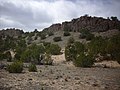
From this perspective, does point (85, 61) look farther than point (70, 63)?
No

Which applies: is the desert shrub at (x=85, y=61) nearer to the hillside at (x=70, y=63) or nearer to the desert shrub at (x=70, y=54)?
the hillside at (x=70, y=63)

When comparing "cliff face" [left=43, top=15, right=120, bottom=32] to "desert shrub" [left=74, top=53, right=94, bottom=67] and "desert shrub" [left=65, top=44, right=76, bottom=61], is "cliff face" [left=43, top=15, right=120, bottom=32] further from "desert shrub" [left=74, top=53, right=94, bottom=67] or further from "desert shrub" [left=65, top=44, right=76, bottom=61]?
"desert shrub" [left=74, top=53, right=94, bottom=67]

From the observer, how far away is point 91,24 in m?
55.7

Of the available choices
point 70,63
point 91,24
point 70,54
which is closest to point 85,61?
point 70,63

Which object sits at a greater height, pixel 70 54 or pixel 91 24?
pixel 91 24

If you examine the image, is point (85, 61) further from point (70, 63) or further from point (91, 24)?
point (91, 24)

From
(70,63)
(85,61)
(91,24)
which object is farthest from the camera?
Result: (91,24)

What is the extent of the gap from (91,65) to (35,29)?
176 feet

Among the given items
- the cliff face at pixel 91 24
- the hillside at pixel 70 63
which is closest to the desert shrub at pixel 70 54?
the hillside at pixel 70 63

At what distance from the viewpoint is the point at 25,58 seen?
90.0ft

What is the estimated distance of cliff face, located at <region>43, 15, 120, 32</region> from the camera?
174 feet

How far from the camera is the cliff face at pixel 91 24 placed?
174 ft

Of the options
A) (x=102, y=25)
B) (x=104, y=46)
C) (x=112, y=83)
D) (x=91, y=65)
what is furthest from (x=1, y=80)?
(x=102, y=25)

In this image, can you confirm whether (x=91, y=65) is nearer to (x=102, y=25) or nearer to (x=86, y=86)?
(x=86, y=86)
